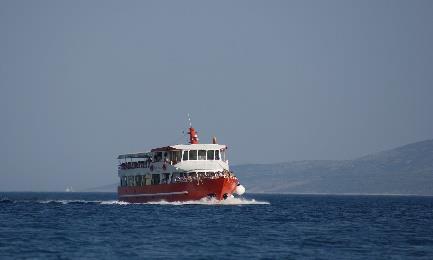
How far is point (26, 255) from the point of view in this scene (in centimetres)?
5150

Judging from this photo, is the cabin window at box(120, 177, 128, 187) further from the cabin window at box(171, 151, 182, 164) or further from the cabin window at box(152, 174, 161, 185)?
the cabin window at box(171, 151, 182, 164)

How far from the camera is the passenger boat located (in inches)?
4082

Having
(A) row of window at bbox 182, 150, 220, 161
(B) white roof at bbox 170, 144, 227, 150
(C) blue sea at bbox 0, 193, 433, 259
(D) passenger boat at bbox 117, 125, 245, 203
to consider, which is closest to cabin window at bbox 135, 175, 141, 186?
(D) passenger boat at bbox 117, 125, 245, 203

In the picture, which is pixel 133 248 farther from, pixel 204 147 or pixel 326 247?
pixel 204 147

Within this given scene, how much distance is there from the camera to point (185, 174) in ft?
350

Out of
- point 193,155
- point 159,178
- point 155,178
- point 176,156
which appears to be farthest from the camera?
point 155,178

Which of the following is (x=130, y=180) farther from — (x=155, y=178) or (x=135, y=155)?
(x=155, y=178)

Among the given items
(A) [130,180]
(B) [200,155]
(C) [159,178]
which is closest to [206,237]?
(B) [200,155]

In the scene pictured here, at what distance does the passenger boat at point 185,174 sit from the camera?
103688 mm

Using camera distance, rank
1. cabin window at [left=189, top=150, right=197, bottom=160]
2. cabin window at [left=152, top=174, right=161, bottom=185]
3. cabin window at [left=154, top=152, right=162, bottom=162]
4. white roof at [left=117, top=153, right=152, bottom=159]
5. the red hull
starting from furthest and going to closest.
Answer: white roof at [left=117, top=153, right=152, bottom=159]
cabin window at [left=154, top=152, right=162, bottom=162]
cabin window at [left=152, top=174, right=161, bottom=185]
cabin window at [left=189, top=150, right=197, bottom=160]
the red hull

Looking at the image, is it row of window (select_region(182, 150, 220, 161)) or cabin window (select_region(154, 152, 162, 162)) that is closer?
row of window (select_region(182, 150, 220, 161))

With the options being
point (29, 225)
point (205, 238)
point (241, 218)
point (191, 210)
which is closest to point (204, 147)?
point (191, 210)

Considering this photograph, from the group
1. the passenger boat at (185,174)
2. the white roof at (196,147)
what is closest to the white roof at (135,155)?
the passenger boat at (185,174)

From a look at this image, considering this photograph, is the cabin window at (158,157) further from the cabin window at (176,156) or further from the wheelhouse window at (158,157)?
the cabin window at (176,156)
